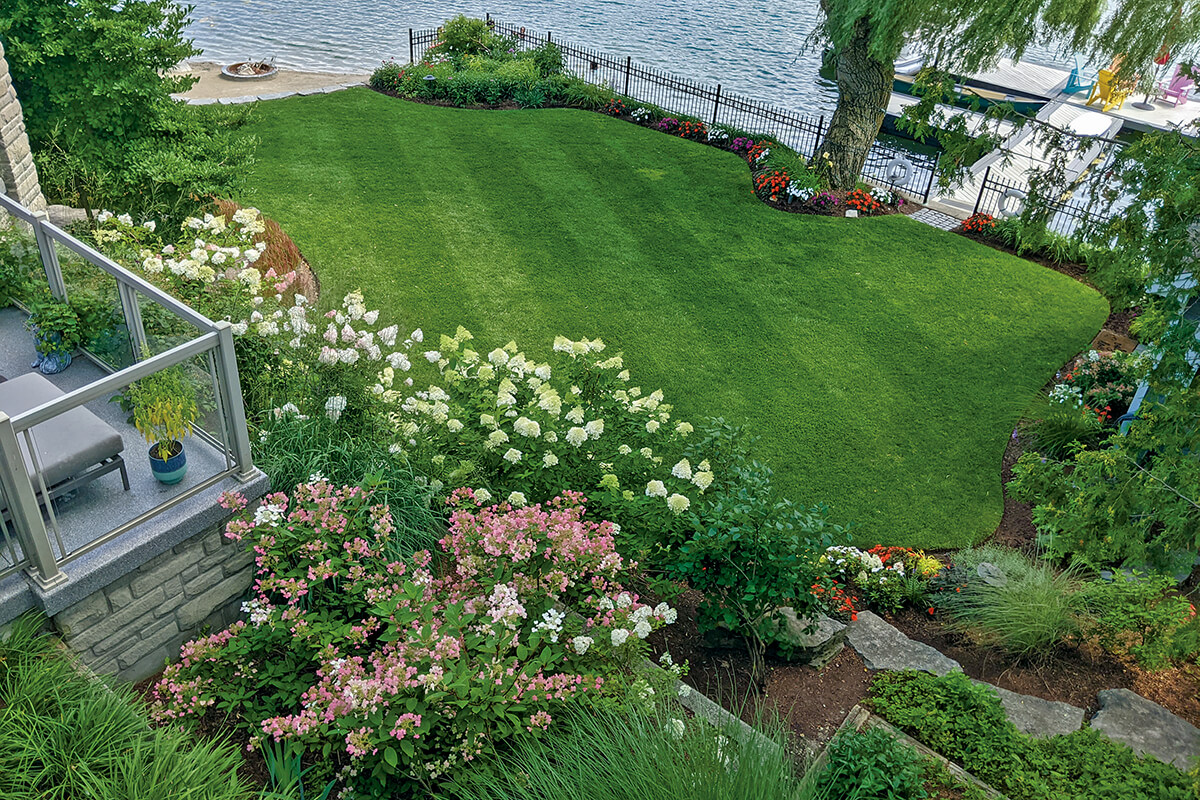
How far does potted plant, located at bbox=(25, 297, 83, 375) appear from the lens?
5.79 meters

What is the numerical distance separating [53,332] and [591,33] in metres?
27.1

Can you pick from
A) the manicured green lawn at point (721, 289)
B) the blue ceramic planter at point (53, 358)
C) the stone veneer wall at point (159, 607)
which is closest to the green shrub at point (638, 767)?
the stone veneer wall at point (159, 607)

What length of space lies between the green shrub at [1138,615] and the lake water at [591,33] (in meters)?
20.5

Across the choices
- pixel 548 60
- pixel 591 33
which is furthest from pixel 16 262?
pixel 591 33

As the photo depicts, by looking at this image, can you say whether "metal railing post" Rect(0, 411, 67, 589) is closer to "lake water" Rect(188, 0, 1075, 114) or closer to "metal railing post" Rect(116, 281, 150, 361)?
"metal railing post" Rect(116, 281, 150, 361)

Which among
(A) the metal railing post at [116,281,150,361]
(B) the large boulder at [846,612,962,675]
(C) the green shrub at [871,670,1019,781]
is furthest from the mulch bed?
(A) the metal railing post at [116,281,150,361]

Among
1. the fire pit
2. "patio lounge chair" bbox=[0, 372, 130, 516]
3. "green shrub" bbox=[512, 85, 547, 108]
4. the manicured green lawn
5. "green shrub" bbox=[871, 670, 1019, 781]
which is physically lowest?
the manicured green lawn

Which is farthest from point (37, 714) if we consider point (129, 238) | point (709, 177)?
point (709, 177)

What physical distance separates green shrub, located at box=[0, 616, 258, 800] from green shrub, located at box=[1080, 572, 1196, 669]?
563 centimetres

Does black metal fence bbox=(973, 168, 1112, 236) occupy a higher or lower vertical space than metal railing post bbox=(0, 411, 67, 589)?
lower

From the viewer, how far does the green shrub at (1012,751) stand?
4.36 metres

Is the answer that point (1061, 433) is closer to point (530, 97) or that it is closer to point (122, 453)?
point (122, 453)

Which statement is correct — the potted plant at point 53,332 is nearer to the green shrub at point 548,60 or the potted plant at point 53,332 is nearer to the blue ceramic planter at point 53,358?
the blue ceramic planter at point 53,358

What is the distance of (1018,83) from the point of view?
79.1 feet
